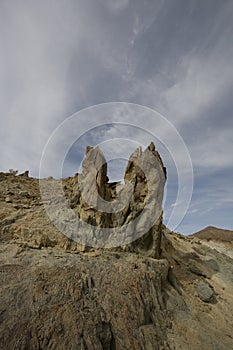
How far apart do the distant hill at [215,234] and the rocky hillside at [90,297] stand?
43847 millimetres

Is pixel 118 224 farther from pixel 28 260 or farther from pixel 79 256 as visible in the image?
pixel 28 260

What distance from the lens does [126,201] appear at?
61.0 ft

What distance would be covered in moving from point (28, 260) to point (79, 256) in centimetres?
315

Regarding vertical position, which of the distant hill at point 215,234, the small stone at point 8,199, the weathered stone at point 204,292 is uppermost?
the distant hill at point 215,234

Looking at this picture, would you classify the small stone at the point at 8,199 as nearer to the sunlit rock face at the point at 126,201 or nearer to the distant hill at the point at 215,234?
the sunlit rock face at the point at 126,201

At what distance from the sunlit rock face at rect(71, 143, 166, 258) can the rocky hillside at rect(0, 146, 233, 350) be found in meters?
0.46

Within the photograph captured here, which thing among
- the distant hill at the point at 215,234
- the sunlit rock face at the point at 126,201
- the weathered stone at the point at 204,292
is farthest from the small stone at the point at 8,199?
the distant hill at the point at 215,234

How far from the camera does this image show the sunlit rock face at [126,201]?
16.9 meters

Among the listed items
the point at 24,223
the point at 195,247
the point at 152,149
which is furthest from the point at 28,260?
the point at 195,247

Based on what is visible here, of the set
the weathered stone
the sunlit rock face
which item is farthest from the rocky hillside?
the sunlit rock face

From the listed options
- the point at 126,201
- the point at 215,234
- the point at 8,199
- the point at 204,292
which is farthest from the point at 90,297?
the point at 215,234

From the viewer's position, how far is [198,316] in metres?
15.8

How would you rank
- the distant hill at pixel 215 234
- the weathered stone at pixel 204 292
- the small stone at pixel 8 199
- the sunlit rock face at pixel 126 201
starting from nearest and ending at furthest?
the sunlit rock face at pixel 126 201 < the weathered stone at pixel 204 292 < the small stone at pixel 8 199 < the distant hill at pixel 215 234

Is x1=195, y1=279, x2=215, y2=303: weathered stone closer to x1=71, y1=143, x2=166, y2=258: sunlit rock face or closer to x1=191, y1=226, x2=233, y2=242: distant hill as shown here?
x1=71, y1=143, x2=166, y2=258: sunlit rock face
